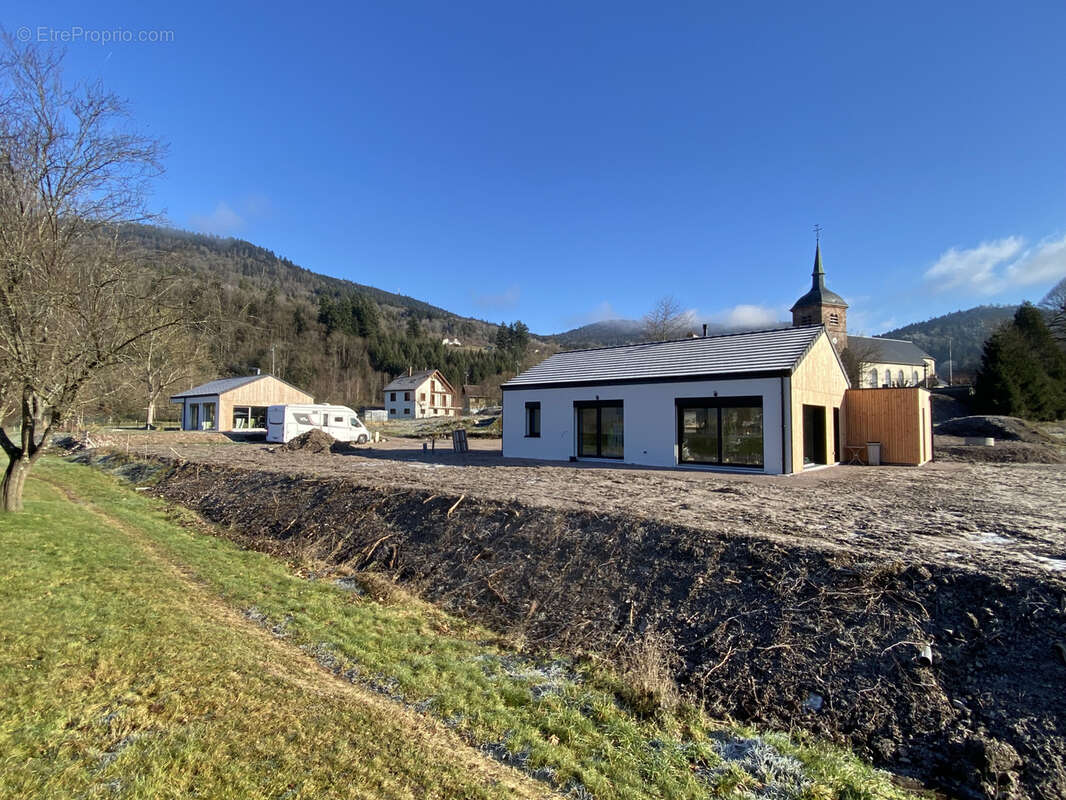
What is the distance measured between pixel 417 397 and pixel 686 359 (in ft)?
180

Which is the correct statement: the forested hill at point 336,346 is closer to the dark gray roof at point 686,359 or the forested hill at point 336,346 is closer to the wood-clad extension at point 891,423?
the dark gray roof at point 686,359

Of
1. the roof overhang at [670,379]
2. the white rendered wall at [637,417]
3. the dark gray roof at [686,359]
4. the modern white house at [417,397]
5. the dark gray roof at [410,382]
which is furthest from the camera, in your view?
the dark gray roof at [410,382]

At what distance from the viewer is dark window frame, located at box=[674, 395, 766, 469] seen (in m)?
15.0

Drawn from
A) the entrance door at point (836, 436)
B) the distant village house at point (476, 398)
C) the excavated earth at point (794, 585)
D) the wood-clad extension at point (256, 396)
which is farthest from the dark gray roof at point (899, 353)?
the excavated earth at point (794, 585)

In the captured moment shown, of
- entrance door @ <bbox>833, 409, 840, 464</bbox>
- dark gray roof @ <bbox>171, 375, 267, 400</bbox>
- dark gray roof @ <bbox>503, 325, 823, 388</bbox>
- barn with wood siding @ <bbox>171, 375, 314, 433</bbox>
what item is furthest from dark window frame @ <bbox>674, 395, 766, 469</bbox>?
dark gray roof @ <bbox>171, 375, 267, 400</bbox>

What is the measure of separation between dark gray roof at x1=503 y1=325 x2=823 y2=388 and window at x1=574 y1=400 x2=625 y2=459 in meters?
0.94

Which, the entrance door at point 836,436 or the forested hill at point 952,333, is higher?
the forested hill at point 952,333

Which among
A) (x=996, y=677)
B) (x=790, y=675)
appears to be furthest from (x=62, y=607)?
(x=996, y=677)

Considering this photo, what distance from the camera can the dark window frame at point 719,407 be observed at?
1502cm

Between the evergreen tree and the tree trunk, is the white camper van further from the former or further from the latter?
the evergreen tree

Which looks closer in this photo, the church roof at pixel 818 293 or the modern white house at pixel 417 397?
the church roof at pixel 818 293

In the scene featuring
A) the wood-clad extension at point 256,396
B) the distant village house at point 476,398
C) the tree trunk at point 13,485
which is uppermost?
the distant village house at point 476,398

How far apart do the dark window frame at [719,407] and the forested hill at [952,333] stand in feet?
307

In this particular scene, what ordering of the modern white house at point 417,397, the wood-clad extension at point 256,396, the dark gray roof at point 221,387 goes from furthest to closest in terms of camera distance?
1. the modern white house at point 417,397
2. the dark gray roof at point 221,387
3. the wood-clad extension at point 256,396
